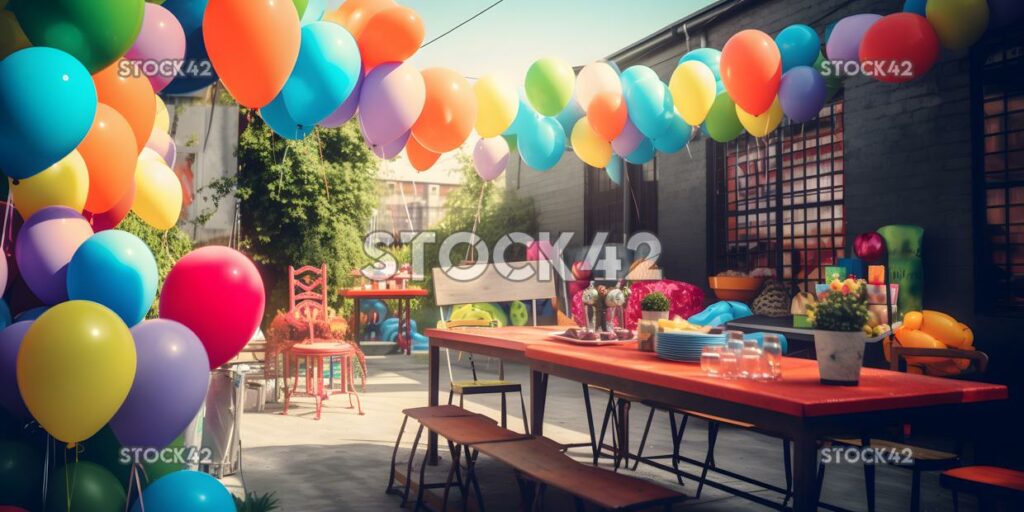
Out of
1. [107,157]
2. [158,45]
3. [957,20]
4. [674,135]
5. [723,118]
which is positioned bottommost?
[107,157]

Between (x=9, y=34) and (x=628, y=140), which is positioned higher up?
(x=628, y=140)

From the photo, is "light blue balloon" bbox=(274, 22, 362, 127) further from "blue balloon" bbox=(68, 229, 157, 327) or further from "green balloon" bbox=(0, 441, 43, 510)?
"green balloon" bbox=(0, 441, 43, 510)

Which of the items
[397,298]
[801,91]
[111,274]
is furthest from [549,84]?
[397,298]

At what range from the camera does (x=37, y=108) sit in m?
2.04

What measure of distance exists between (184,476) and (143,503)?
14 cm

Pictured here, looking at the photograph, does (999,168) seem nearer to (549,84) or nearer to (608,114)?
(608,114)

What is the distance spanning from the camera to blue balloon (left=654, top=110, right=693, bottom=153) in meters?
5.01

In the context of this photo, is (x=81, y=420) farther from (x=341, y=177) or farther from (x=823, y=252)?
(x=341, y=177)

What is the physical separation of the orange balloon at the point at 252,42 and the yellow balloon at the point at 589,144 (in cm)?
276

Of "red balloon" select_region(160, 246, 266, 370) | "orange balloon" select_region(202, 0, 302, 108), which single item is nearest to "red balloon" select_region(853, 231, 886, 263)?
"orange balloon" select_region(202, 0, 302, 108)

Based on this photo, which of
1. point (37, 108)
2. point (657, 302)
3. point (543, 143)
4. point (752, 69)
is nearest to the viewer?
point (37, 108)

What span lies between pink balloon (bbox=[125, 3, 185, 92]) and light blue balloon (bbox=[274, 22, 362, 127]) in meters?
0.55

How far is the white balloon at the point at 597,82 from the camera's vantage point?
15.9 ft

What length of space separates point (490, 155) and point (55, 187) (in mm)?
3156
